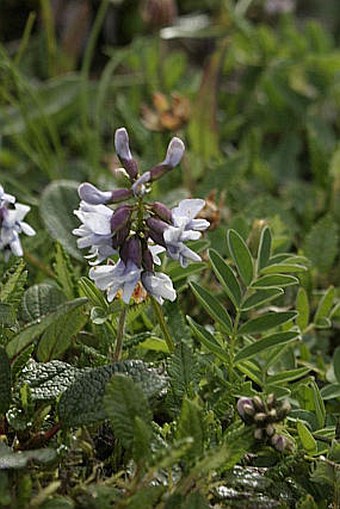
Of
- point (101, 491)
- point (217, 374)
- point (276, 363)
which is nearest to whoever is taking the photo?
point (101, 491)

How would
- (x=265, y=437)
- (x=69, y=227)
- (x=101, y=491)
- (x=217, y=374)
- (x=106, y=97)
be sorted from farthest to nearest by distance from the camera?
(x=106, y=97), (x=69, y=227), (x=217, y=374), (x=265, y=437), (x=101, y=491)

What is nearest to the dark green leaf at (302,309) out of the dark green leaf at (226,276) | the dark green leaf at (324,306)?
the dark green leaf at (324,306)

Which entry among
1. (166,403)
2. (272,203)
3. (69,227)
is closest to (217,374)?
(166,403)

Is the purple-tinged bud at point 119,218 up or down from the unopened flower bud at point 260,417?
up

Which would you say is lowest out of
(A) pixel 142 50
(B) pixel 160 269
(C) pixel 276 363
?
(C) pixel 276 363

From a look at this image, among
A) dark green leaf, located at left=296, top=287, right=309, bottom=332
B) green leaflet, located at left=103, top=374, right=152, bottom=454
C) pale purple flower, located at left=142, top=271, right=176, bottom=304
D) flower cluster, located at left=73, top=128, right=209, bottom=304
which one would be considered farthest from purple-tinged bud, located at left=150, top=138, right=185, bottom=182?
dark green leaf, located at left=296, top=287, right=309, bottom=332

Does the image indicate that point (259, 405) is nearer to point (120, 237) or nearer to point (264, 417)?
point (264, 417)

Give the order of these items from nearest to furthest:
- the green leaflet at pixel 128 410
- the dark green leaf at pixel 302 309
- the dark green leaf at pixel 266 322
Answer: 1. the green leaflet at pixel 128 410
2. the dark green leaf at pixel 266 322
3. the dark green leaf at pixel 302 309

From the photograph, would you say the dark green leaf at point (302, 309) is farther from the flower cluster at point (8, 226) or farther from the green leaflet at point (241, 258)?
the flower cluster at point (8, 226)

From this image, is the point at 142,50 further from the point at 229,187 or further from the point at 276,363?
the point at 276,363
